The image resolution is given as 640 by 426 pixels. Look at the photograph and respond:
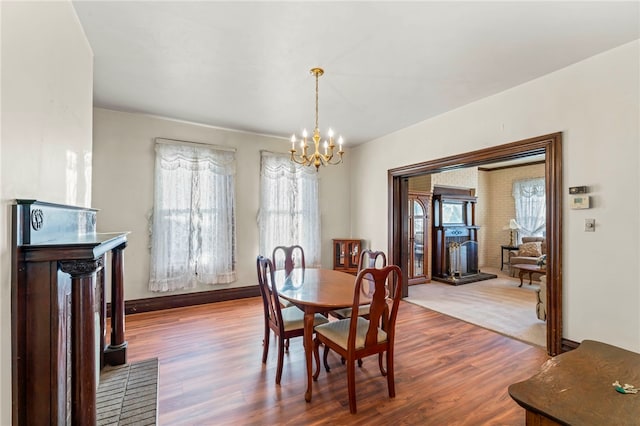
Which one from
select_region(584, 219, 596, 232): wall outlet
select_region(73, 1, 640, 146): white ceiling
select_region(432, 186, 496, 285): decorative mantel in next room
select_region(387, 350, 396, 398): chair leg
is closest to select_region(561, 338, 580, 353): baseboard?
select_region(584, 219, 596, 232): wall outlet

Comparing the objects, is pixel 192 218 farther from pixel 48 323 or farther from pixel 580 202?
pixel 580 202

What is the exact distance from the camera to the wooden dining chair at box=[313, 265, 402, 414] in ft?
6.23

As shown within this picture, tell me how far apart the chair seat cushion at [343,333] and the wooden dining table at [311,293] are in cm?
17

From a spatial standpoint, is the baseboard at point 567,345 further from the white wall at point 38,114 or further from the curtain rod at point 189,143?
the curtain rod at point 189,143

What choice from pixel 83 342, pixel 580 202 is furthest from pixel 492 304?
pixel 83 342

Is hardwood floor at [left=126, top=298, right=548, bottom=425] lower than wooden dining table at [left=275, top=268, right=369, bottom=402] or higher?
lower

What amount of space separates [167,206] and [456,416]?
4024 millimetres

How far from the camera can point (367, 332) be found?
2.07 m

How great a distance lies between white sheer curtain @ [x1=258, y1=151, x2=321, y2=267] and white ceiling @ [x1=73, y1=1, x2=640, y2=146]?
1.36 metres

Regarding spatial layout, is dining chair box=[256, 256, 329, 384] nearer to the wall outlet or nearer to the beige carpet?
the beige carpet

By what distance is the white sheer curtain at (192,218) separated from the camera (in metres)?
3.98

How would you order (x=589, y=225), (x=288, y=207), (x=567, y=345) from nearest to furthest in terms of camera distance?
1. (x=589, y=225)
2. (x=567, y=345)
3. (x=288, y=207)

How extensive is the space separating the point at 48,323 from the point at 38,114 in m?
1.03

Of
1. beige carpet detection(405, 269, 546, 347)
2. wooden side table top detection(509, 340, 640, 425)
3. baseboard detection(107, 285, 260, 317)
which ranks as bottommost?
beige carpet detection(405, 269, 546, 347)
